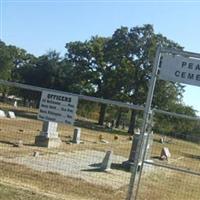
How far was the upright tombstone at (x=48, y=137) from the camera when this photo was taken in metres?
23.5

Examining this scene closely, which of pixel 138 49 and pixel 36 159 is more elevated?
pixel 138 49

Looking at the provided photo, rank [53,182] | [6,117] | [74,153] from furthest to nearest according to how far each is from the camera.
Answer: [6,117], [74,153], [53,182]

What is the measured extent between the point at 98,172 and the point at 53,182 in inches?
157

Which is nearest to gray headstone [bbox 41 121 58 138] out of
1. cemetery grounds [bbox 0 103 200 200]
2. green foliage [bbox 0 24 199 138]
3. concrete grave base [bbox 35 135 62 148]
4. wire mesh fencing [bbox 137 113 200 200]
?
concrete grave base [bbox 35 135 62 148]

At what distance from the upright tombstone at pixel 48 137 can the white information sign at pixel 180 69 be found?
14170 millimetres

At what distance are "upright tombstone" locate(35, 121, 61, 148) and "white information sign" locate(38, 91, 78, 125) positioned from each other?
1210 cm

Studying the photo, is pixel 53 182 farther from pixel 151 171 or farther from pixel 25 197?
pixel 151 171

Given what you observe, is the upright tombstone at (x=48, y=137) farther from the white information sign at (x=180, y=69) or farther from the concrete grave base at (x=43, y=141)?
the white information sign at (x=180, y=69)

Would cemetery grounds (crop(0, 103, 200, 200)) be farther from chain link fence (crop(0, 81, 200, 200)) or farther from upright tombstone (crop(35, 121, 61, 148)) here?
upright tombstone (crop(35, 121, 61, 148))

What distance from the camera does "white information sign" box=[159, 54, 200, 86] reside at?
9.15 m

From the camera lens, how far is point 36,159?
58.0 feet

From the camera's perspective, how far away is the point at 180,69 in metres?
9.27

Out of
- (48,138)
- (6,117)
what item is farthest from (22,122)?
(48,138)

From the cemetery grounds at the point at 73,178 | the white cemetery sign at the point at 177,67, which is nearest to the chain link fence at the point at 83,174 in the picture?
the cemetery grounds at the point at 73,178
